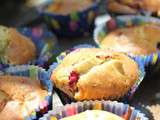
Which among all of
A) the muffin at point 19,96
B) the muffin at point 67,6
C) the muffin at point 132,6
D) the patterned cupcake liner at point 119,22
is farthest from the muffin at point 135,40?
the muffin at point 19,96

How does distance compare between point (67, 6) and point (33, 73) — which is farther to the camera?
point (67, 6)

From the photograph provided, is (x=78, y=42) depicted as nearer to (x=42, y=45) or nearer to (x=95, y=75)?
(x=42, y=45)

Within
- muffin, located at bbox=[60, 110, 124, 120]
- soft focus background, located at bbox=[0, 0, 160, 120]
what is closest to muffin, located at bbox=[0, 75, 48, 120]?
muffin, located at bbox=[60, 110, 124, 120]

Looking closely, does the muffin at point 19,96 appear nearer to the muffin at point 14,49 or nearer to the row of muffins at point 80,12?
the muffin at point 14,49

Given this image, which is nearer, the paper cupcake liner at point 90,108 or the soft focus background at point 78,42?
the paper cupcake liner at point 90,108

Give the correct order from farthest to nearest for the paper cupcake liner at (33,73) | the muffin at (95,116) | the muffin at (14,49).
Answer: the muffin at (14,49), the paper cupcake liner at (33,73), the muffin at (95,116)

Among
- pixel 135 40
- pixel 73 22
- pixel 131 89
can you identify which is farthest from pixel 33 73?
pixel 73 22

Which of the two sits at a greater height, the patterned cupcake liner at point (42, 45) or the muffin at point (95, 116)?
the patterned cupcake liner at point (42, 45)
